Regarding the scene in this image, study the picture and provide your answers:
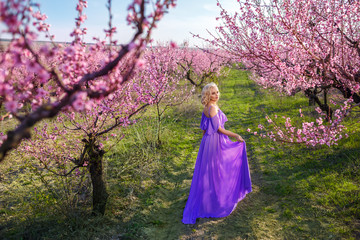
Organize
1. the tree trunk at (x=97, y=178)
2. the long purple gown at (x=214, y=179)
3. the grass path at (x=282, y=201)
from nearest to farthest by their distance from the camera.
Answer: the grass path at (x=282, y=201), the tree trunk at (x=97, y=178), the long purple gown at (x=214, y=179)

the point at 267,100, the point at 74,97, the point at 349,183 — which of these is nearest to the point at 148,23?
the point at 74,97

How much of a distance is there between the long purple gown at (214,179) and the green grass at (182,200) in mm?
180

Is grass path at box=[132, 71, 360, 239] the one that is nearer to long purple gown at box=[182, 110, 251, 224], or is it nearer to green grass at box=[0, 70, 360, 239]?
green grass at box=[0, 70, 360, 239]

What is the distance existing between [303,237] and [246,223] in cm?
83

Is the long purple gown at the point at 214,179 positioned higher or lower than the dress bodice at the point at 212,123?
lower

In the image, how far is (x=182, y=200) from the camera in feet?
15.0

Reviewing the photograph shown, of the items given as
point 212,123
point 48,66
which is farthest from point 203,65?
point 48,66

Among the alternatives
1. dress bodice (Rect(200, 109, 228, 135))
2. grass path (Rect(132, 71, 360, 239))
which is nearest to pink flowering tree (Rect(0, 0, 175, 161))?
dress bodice (Rect(200, 109, 228, 135))

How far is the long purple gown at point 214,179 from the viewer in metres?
3.91

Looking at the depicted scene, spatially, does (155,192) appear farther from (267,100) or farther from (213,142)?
(267,100)

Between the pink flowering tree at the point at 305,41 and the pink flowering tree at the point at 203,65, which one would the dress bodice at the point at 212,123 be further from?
the pink flowering tree at the point at 203,65

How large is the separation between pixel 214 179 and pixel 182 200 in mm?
1044

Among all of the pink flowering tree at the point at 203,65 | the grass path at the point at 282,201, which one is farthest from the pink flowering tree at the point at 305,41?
the pink flowering tree at the point at 203,65

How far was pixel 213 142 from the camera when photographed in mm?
3975
